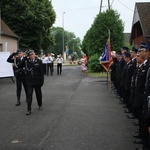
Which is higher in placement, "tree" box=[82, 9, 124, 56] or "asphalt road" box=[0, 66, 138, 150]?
"tree" box=[82, 9, 124, 56]

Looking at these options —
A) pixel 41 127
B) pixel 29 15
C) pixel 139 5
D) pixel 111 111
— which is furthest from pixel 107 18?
pixel 41 127

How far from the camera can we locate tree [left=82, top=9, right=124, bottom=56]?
29.6 metres

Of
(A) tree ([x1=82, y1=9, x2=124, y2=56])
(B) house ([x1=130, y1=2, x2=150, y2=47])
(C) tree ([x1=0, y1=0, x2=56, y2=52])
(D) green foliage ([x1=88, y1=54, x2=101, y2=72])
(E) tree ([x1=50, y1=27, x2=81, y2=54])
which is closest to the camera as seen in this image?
(B) house ([x1=130, y1=2, x2=150, y2=47])

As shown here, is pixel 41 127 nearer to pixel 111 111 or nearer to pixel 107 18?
pixel 111 111

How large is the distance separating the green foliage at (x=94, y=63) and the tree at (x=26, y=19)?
1192 centimetres

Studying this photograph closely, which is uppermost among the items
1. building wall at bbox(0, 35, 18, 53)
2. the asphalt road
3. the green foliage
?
building wall at bbox(0, 35, 18, 53)

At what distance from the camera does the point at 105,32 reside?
1175 inches

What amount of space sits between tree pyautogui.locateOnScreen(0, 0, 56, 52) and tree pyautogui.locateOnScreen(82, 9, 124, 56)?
1037 cm

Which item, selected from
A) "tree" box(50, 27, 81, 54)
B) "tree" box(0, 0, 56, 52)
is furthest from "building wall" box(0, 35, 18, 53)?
"tree" box(50, 27, 81, 54)

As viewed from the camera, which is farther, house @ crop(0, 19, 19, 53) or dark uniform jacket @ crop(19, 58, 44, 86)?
house @ crop(0, 19, 19, 53)

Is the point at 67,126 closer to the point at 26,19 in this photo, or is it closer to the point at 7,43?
the point at 7,43

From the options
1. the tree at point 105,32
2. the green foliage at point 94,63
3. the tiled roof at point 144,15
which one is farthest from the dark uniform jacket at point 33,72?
the tree at point 105,32

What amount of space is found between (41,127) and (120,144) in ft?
7.21

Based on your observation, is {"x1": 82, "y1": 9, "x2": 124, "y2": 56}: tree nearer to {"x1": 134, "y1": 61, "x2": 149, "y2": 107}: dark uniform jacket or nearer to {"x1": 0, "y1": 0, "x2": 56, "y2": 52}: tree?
{"x1": 0, "y1": 0, "x2": 56, "y2": 52}: tree
